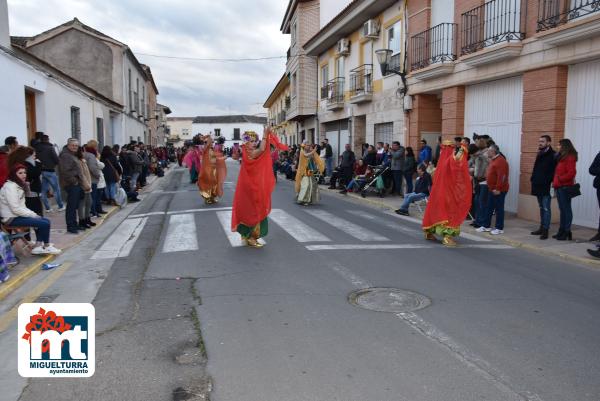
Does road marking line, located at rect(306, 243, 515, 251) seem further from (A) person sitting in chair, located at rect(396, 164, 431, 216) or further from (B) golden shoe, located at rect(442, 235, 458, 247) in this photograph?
(A) person sitting in chair, located at rect(396, 164, 431, 216)

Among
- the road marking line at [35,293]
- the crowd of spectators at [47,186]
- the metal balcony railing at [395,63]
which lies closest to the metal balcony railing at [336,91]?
the metal balcony railing at [395,63]

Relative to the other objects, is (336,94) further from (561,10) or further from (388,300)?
(388,300)

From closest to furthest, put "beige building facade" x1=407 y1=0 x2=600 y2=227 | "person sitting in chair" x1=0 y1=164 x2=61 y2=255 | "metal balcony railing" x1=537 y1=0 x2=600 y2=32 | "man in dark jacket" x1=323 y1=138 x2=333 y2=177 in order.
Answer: "person sitting in chair" x1=0 y1=164 x2=61 y2=255
"metal balcony railing" x1=537 y1=0 x2=600 y2=32
"beige building facade" x1=407 y1=0 x2=600 y2=227
"man in dark jacket" x1=323 y1=138 x2=333 y2=177

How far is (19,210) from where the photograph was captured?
7078 millimetres

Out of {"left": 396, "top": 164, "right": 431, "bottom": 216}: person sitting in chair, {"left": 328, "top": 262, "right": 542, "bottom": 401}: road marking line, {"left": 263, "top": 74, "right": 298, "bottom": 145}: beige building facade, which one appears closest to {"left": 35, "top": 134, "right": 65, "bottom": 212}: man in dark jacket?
{"left": 396, "top": 164, "right": 431, "bottom": 216}: person sitting in chair

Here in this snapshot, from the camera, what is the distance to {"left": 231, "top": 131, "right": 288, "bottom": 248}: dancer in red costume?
8352 millimetres

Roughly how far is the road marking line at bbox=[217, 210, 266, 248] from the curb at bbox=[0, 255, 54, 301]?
110 inches

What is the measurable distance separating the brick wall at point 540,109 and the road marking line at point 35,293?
383 inches

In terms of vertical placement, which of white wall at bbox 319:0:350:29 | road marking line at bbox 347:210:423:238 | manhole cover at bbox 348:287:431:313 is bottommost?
road marking line at bbox 347:210:423:238

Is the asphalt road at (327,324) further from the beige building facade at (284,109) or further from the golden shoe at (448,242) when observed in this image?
the beige building facade at (284,109)

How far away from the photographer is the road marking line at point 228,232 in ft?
28.3

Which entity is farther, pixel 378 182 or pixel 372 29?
pixel 372 29

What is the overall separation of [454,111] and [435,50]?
2263mm

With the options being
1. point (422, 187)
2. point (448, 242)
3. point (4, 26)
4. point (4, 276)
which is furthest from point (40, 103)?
point (448, 242)
